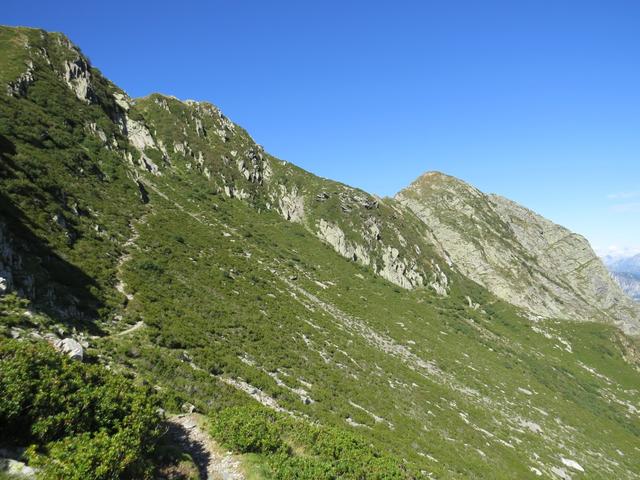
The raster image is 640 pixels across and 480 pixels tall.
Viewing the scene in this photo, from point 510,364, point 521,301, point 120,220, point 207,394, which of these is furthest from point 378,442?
point 521,301

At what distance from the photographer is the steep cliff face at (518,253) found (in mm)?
110688

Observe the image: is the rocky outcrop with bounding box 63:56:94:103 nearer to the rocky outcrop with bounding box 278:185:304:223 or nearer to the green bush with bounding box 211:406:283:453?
the rocky outcrop with bounding box 278:185:304:223

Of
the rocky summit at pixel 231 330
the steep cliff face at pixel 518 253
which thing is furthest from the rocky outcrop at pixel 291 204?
the steep cliff face at pixel 518 253

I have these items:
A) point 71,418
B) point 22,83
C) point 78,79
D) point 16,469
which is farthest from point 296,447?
point 78,79

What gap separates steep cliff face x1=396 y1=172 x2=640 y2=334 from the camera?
110688mm

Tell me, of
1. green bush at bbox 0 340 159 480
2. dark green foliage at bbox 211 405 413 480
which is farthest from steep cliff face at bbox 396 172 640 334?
green bush at bbox 0 340 159 480

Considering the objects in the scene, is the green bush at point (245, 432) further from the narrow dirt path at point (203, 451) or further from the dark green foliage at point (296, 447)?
the narrow dirt path at point (203, 451)

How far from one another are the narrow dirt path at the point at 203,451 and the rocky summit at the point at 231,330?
0.07 metres

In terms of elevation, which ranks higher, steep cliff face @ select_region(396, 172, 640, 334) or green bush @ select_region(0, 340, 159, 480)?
steep cliff face @ select_region(396, 172, 640, 334)

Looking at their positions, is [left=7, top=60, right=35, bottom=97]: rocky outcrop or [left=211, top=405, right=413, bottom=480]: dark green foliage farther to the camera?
[left=7, top=60, right=35, bottom=97]: rocky outcrop

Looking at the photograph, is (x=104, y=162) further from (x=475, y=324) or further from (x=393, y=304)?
(x=475, y=324)

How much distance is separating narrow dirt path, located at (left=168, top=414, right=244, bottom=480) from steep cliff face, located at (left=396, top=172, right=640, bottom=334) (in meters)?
109

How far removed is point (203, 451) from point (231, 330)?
15769mm

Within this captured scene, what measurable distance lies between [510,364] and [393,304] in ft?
77.3
